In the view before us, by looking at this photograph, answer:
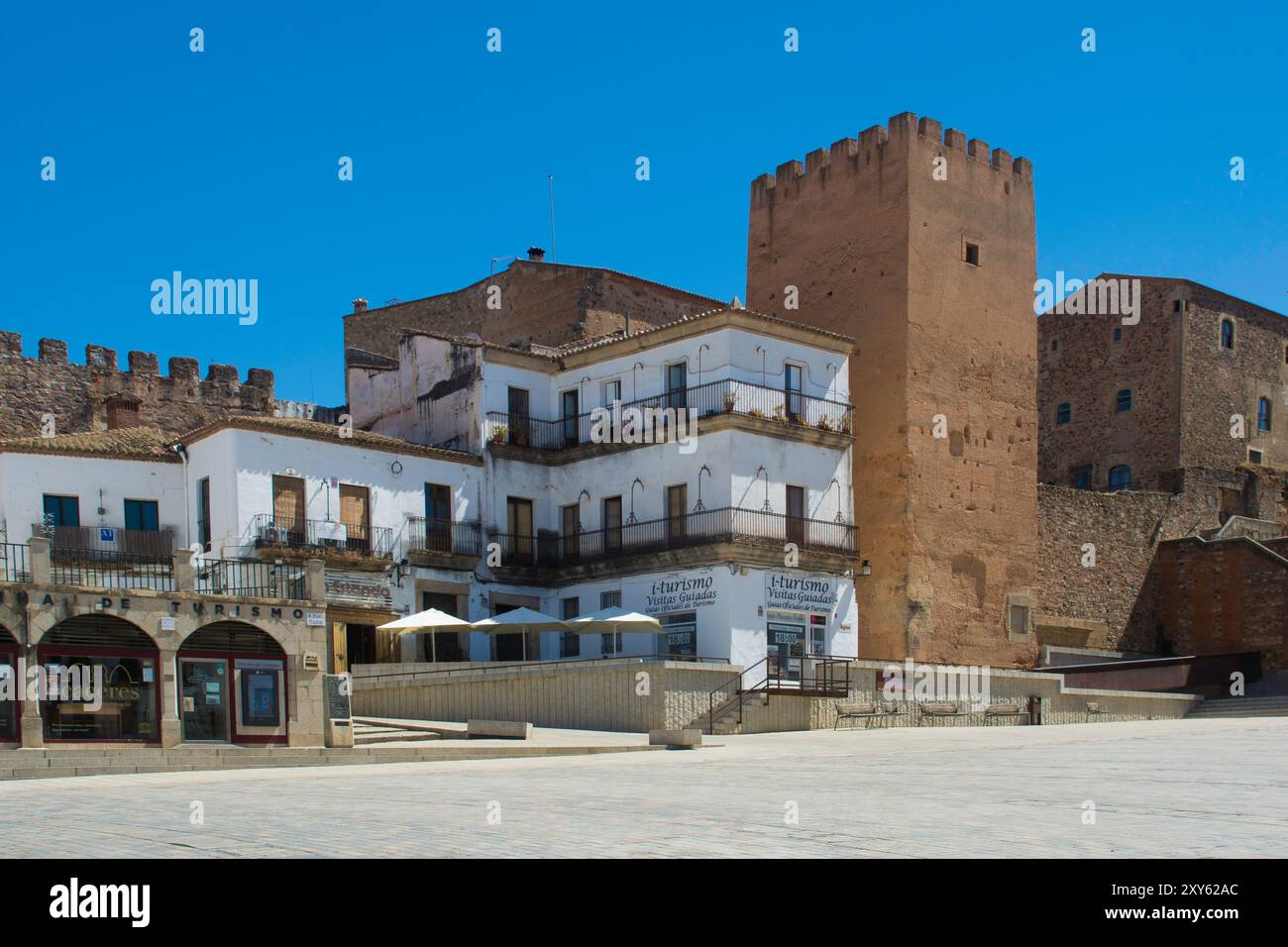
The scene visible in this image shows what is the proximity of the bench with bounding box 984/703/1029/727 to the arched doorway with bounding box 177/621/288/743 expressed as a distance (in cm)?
1563

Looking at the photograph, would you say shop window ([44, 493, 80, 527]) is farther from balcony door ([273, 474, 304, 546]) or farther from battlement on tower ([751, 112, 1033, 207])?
battlement on tower ([751, 112, 1033, 207])

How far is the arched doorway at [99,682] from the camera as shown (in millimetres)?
23609

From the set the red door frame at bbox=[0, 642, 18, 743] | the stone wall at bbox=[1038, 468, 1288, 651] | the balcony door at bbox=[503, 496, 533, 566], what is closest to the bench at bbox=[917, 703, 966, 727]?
the balcony door at bbox=[503, 496, 533, 566]

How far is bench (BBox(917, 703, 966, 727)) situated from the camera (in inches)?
1265

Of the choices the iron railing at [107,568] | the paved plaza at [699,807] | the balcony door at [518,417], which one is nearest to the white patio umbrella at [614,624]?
the balcony door at [518,417]

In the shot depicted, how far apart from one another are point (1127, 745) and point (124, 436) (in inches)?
914

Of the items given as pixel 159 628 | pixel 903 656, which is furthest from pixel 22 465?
pixel 903 656

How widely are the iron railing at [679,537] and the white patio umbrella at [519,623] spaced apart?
3785 mm

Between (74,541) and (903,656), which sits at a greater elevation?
(74,541)

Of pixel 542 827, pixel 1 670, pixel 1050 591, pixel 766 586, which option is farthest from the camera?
pixel 1050 591

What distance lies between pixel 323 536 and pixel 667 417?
813 centimetres

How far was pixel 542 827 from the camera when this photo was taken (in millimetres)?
10727

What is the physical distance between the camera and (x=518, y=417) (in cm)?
3872
